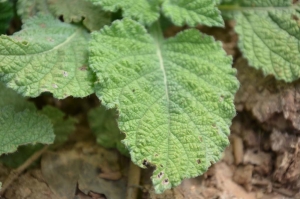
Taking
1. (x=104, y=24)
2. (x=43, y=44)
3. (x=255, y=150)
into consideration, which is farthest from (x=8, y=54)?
(x=255, y=150)

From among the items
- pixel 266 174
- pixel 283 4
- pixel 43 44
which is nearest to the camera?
pixel 43 44

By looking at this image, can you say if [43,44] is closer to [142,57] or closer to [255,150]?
[142,57]

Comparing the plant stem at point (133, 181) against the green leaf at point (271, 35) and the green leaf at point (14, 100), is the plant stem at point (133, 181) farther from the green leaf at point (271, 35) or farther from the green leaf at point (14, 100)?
the green leaf at point (271, 35)

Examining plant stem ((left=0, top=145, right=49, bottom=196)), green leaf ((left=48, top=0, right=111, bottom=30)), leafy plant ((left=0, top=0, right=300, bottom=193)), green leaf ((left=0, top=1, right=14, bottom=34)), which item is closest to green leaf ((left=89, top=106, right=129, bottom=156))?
leafy plant ((left=0, top=0, right=300, bottom=193))

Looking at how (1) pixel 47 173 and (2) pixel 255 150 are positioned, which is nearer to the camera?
(1) pixel 47 173

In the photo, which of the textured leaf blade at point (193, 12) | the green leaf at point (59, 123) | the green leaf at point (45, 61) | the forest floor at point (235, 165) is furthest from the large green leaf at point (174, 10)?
the green leaf at point (59, 123)

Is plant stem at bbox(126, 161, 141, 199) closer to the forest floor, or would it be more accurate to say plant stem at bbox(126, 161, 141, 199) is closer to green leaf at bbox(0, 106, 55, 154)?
the forest floor
